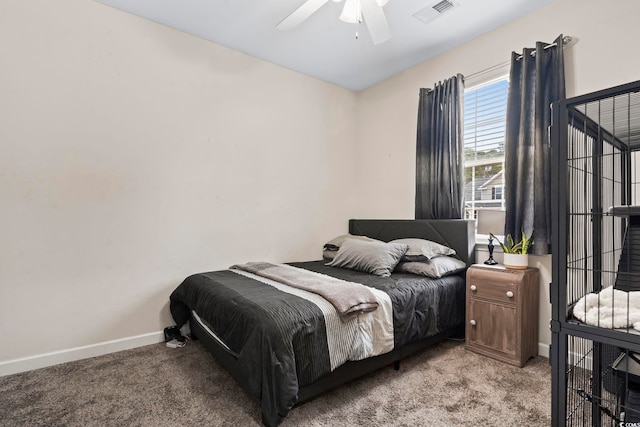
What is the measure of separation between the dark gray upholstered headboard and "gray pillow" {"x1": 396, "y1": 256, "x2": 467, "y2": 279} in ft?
0.49

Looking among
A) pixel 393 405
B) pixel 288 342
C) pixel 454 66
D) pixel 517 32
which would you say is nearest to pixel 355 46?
pixel 454 66

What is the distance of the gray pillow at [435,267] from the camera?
8.52 feet

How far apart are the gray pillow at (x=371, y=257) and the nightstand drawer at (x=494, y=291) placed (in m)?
0.63

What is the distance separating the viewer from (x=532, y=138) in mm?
2465

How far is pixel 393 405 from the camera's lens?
5.87 feet

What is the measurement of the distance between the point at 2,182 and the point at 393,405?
9.71 ft

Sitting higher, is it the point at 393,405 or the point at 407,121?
the point at 407,121

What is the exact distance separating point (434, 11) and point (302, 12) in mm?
1178

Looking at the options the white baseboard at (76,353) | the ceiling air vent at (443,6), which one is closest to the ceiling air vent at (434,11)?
the ceiling air vent at (443,6)

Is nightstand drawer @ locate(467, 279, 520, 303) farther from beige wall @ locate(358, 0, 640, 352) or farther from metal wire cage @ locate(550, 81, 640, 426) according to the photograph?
metal wire cage @ locate(550, 81, 640, 426)

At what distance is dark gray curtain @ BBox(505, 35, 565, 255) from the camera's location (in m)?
2.39

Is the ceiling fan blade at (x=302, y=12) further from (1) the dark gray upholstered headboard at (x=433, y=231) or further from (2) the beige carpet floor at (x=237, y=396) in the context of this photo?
(2) the beige carpet floor at (x=237, y=396)

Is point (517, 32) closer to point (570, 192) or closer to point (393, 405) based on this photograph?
point (570, 192)

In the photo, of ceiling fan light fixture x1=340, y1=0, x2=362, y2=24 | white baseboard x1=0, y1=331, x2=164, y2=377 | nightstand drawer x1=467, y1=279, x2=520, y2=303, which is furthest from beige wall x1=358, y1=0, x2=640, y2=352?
white baseboard x1=0, y1=331, x2=164, y2=377
